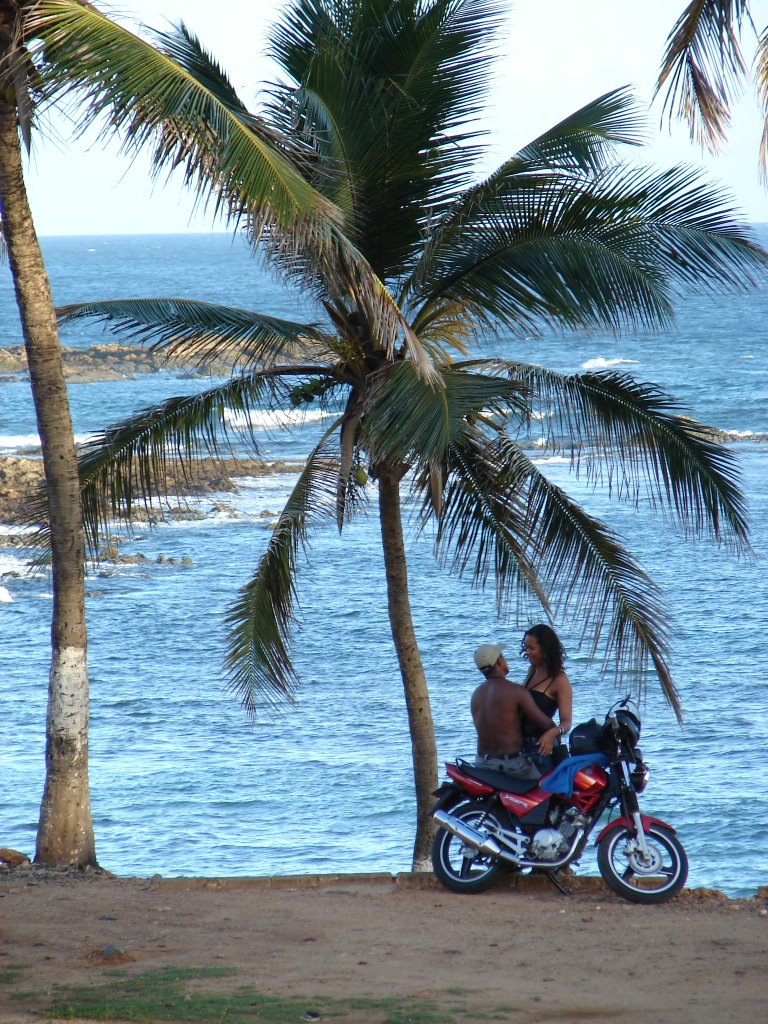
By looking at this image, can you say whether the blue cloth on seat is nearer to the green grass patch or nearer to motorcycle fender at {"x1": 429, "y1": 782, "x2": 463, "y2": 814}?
motorcycle fender at {"x1": 429, "y1": 782, "x2": 463, "y2": 814}

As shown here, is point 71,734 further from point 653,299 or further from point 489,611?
point 489,611

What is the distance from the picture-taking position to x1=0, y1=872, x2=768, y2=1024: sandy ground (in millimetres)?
5551

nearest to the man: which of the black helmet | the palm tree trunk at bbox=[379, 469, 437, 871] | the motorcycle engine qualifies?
the motorcycle engine

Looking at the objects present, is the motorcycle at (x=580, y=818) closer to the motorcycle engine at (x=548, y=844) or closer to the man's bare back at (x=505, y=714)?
the motorcycle engine at (x=548, y=844)

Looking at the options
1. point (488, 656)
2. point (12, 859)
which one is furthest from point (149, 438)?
point (488, 656)

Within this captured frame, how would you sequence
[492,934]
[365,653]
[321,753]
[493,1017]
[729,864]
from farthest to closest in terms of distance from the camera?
1. [365,653]
2. [321,753]
3. [729,864]
4. [492,934]
5. [493,1017]

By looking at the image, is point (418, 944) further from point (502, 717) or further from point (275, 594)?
point (275, 594)

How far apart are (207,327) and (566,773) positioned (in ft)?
14.1

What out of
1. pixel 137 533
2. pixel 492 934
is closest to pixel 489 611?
pixel 137 533

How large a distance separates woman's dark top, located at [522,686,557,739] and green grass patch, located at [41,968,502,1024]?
233cm

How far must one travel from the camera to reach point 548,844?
23.7 feet

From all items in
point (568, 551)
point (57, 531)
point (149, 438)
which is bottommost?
point (568, 551)

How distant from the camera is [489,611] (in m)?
25.3

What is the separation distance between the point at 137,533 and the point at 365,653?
11.2 meters
